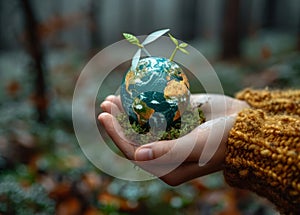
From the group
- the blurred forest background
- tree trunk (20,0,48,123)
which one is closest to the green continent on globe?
the blurred forest background

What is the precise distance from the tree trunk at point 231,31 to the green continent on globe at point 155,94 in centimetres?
442

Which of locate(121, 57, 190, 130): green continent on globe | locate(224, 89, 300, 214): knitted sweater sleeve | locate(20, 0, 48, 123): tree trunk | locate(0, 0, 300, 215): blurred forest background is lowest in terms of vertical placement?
locate(0, 0, 300, 215): blurred forest background

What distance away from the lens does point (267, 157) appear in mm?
1398

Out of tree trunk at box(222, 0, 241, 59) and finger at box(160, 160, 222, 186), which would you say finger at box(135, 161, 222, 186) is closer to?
finger at box(160, 160, 222, 186)

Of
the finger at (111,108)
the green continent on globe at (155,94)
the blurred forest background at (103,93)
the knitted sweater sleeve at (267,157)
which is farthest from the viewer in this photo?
the blurred forest background at (103,93)

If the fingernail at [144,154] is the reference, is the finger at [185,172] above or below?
below

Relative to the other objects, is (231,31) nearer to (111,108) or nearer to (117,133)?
(111,108)

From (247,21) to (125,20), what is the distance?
2665 mm


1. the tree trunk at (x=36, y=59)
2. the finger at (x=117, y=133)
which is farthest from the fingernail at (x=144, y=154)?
the tree trunk at (x=36, y=59)

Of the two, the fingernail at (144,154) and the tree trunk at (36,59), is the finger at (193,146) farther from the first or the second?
the tree trunk at (36,59)

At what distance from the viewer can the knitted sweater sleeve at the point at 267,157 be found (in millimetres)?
1351

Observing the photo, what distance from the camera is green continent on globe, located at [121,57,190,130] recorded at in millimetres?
1477

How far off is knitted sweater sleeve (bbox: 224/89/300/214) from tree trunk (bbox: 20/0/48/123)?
2479 millimetres

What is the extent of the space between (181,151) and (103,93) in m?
3.32
